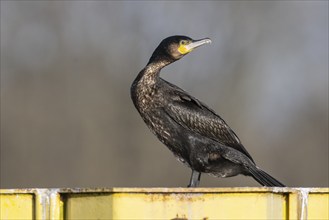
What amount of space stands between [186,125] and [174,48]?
64 cm

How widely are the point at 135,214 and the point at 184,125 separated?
287 cm

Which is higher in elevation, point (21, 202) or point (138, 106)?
point (138, 106)

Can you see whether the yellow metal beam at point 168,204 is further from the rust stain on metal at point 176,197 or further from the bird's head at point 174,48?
the bird's head at point 174,48

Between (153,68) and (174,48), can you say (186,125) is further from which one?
(174,48)

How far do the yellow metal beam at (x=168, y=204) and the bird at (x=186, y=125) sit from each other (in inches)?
94.7

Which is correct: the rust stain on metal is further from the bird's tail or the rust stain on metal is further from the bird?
the bird's tail


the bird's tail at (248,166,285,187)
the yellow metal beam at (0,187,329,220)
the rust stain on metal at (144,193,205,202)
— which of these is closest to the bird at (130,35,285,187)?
the bird's tail at (248,166,285,187)

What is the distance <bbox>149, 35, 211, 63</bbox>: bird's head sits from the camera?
320 inches

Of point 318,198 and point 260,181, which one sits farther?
point 260,181

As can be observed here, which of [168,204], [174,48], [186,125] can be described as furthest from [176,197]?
[174,48]

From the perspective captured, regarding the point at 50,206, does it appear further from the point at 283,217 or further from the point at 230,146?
the point at 230,146

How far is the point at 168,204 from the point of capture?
5.28 m

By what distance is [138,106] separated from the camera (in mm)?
7852

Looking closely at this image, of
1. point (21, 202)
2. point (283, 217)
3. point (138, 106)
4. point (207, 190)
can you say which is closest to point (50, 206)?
point (21, 202)
